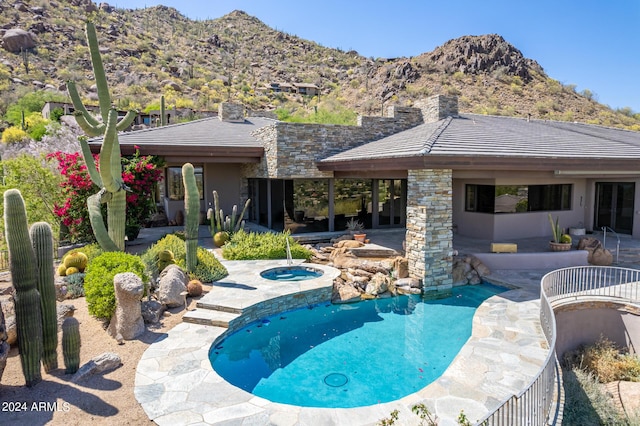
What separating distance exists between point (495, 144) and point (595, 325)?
5519 millimetres

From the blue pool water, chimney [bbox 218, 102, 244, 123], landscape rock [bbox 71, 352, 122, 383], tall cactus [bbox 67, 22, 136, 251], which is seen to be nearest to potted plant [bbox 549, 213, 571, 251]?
the blue pool water

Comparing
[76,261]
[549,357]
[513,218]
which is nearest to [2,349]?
[76,261]

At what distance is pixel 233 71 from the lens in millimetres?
52219

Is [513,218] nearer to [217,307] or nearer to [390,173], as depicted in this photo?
[390,173]

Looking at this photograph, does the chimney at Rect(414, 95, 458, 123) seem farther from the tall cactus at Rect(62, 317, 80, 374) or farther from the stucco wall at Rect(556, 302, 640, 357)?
the tall cactus at Rect(62, 317, 80, 374)

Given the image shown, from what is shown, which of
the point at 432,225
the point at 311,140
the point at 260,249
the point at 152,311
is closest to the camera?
→ the point at 152,311

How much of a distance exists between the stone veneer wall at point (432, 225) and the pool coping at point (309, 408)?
107 inches

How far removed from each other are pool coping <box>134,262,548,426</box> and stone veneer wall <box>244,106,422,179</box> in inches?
339

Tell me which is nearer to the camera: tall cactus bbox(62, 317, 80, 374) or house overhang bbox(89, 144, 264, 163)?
tall cactus bbox(62, 317, 80, 374)

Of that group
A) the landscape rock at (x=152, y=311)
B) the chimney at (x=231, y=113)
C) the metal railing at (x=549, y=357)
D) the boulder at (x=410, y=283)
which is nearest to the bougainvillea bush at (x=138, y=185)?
the landscape rock at (x=152, y=311)

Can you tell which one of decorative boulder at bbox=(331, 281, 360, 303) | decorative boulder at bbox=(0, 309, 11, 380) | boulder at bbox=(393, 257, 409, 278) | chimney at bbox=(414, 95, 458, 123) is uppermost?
chimney at bbox=(414, 95, 458, 123)

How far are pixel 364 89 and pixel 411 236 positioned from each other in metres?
39.0

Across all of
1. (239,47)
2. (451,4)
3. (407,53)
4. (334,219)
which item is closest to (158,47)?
(239,47)

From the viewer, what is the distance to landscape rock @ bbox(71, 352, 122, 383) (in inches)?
219
